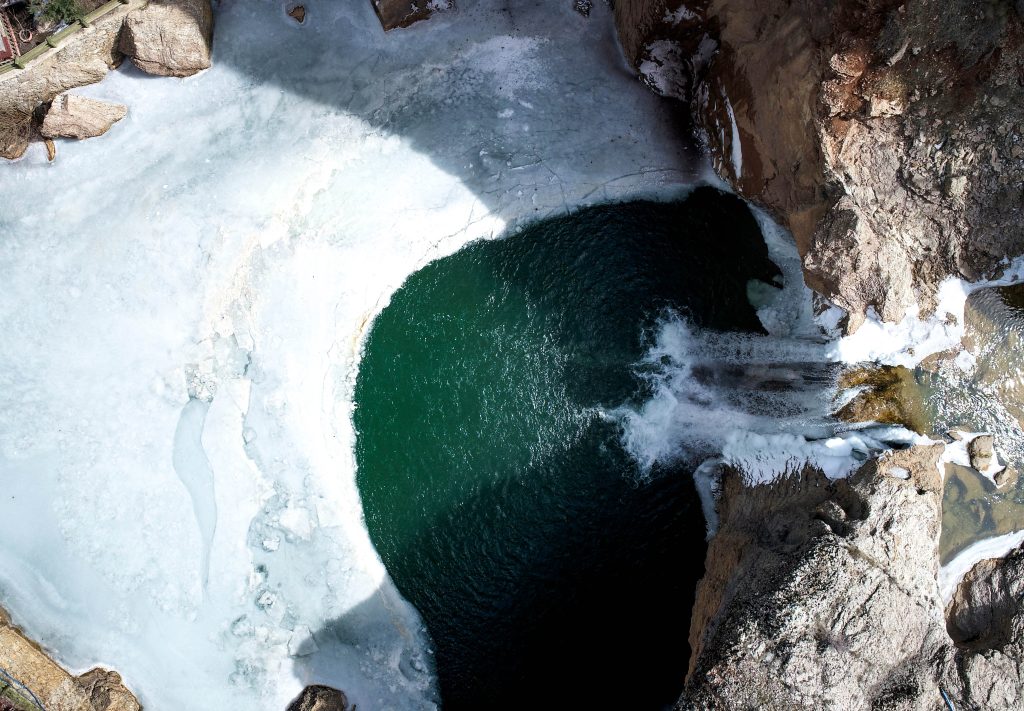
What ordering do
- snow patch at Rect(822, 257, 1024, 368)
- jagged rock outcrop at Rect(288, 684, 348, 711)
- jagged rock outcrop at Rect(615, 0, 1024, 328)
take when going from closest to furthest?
jagged rock outcrop at Rect(615, 0, 1024, 328), snow patch at Rect(822, 257, 1024, 368), jagged rock outcrop at Rect(288, 684, 348, 711)

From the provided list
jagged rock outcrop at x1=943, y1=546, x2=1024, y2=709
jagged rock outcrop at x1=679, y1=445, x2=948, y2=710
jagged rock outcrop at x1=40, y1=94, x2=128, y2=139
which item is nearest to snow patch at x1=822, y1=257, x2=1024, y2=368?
jagged rock outcrop at x1=679, y1=445, x2=948, y2=710

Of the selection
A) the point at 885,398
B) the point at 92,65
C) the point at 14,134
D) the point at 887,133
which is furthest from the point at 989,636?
the point at 14,134

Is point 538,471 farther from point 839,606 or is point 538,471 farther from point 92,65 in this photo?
point 92,65

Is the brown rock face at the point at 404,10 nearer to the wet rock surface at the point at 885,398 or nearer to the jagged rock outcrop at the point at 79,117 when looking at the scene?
the jagged rock outcrop at the point at 79,117

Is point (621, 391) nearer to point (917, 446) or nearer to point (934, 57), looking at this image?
point (917, 446)

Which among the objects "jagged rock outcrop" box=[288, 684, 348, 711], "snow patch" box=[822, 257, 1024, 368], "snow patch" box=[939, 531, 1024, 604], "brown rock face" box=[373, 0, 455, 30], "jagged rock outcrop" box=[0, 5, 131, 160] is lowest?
"jagged rock outcrop" box=[288, 684, 348, 711]

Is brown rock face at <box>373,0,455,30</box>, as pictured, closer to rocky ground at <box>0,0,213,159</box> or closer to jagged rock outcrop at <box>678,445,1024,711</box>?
rocky ground at <box>0,0,213,159</box>

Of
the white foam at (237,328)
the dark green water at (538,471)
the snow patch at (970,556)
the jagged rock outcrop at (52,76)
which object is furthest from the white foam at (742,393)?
the jagged rock outcrop at (52,76)
